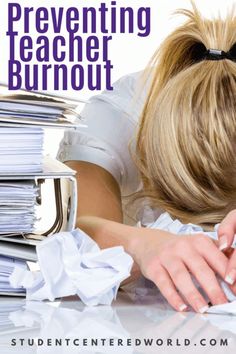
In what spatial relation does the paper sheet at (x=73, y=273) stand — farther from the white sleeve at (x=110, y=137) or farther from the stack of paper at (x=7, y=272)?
the white sleeve at (x=110, y=137)

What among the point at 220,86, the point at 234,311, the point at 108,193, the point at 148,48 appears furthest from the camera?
the point at 148,48

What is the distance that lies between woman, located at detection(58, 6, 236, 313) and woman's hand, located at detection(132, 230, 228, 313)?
7 centimetres

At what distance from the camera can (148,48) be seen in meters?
3.38

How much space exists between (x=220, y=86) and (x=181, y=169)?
0.19 metres

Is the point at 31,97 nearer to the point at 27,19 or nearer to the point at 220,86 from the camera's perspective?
the point at 220,86

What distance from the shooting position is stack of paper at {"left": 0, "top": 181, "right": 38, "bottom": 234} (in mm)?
1370

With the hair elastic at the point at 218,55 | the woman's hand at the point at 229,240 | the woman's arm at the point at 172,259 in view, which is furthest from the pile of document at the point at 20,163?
the hair elastic at the point at 218,55

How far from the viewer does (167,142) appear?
1779mm

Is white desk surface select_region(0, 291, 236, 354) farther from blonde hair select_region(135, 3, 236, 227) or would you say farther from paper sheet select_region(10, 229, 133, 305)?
blonde hair select_region(135, 3, 236, 227)

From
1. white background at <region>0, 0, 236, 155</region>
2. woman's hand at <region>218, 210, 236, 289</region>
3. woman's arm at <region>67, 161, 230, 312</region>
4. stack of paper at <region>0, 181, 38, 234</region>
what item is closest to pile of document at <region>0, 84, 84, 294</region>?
stack of paper at <region>0, 181, 38, 234</region>

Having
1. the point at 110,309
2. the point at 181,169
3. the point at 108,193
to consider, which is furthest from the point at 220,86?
the point at 110,309

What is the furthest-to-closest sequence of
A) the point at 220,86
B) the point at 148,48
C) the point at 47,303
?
the point at 148,48
the point at 220,86
the point at 47,303

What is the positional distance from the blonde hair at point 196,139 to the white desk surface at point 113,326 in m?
0.44

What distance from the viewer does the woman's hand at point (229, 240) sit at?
1286mm
